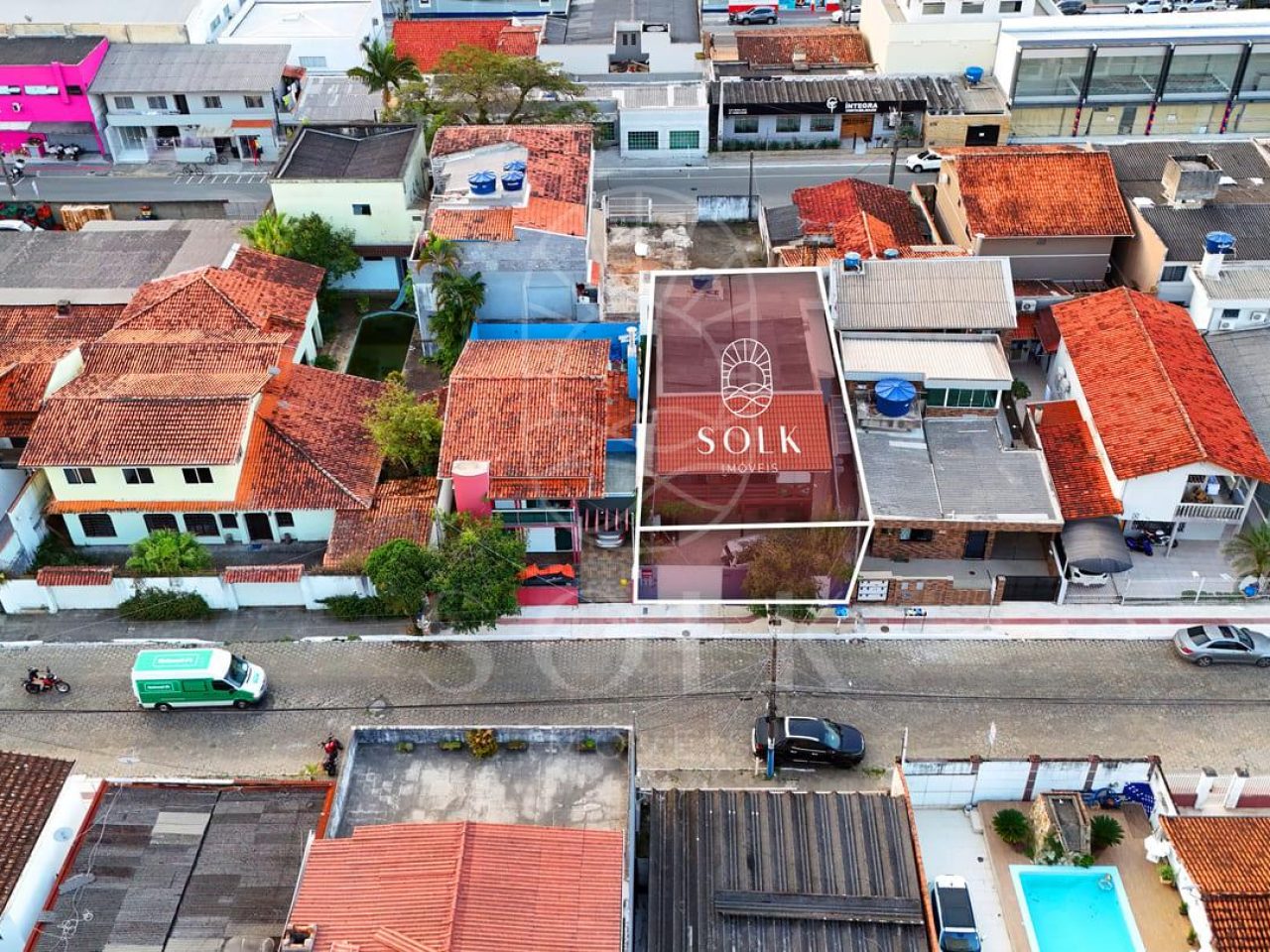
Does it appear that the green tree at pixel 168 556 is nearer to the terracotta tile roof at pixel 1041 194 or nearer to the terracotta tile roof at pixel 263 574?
the terracotta tile roof at pixel 263 574

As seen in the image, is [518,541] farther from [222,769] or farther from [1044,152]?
[1044,152]

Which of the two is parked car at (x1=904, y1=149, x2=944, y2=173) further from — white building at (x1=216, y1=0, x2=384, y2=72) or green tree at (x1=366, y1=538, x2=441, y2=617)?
green tree at (x1=366, y1=538, x2=441, y2=617)

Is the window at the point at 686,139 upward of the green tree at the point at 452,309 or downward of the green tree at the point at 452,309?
upward

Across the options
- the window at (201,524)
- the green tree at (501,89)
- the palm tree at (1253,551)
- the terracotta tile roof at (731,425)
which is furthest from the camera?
the green tree at (501,89)

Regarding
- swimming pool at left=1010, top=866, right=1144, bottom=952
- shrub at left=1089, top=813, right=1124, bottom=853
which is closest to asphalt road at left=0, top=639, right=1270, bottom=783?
shrub at left=1089, top=813, right=1124, bottom=853

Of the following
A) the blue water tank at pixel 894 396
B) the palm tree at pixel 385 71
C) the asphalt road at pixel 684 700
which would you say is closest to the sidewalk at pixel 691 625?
the asphalt road at pixel 684 700

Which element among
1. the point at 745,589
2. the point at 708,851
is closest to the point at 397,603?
the point at 745,589

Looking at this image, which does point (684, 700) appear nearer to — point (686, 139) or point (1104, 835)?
point (1104, 835)
